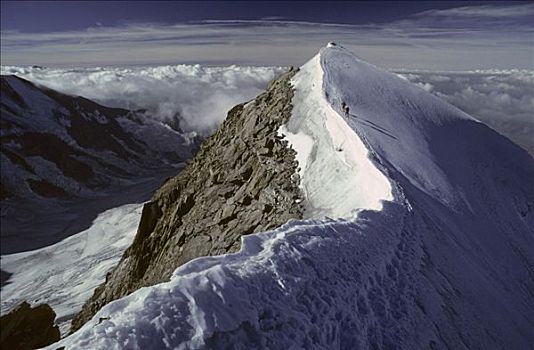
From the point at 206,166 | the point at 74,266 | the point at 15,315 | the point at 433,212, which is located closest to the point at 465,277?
the point at 433,212

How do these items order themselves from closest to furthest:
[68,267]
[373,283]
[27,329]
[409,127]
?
1. [373,283]
2. [409,127]
3. [27,329]
4. [68,267]

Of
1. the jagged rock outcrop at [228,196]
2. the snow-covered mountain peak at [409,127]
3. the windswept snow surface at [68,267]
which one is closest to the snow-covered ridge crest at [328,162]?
the jagged rock outcrop at [228,196]

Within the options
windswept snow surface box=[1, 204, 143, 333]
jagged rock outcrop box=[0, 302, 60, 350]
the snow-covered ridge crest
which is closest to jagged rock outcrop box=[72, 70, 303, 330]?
the snow-covered ridge crest

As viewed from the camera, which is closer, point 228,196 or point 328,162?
point 328,162

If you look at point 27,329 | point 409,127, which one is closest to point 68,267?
point 27,329

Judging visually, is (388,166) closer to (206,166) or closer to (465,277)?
(465,277)

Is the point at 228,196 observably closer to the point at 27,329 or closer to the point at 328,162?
the point at 328,162

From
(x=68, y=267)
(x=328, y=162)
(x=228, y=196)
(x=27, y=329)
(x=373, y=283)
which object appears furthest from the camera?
(x=68, y=267)
